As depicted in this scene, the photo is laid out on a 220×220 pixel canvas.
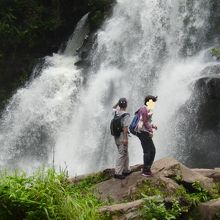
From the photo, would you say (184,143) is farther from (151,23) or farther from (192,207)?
(192,207)

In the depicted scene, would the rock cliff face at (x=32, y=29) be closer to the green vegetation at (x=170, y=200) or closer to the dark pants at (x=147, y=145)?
the dark pants at (x=147, y=145)

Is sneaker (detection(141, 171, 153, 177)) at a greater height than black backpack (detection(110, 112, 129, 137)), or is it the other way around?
black backpack (detection(110, 112, 129, 137))

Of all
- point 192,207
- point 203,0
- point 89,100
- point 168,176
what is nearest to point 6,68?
point 89,100

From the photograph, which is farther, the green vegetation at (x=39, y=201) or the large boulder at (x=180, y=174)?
the large boulder at (x=180, y=174)

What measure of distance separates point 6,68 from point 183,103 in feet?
28.0

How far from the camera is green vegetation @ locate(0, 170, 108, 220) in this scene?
18.1ft

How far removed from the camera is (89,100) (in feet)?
51.8

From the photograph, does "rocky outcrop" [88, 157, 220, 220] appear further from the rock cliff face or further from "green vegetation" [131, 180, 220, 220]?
the rock cliff face

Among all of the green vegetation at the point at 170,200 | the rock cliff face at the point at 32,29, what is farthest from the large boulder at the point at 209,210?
the rock cliff face at the point at 32,29

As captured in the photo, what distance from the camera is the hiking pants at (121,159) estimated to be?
7.74m

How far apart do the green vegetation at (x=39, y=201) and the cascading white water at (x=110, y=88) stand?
7.98 m

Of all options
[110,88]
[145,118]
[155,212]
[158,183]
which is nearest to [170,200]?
[155,212]

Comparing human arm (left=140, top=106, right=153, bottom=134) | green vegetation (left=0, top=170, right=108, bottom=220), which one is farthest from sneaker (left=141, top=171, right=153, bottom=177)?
green vegetation (left=0, top=170, right=108, bottom=220)

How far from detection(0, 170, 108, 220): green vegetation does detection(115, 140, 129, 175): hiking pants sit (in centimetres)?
196
